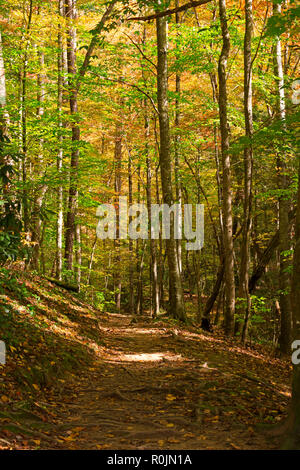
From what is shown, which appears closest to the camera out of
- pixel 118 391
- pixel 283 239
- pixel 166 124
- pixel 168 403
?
pixel 168 403

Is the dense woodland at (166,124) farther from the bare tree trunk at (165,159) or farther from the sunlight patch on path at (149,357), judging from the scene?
the sunlight patch on path at (149,357)

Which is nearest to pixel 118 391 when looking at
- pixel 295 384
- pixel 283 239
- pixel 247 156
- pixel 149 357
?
pixel 149 357

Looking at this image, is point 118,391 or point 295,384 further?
point 118,391

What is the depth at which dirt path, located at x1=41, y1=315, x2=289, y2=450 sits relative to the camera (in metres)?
4.47

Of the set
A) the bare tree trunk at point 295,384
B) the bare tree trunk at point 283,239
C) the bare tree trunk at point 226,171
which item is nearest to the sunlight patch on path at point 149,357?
the bare tree trunk at point 226,171

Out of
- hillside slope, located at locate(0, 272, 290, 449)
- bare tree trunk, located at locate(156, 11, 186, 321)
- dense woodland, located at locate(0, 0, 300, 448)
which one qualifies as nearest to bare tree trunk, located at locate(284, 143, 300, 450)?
dense woodland, located at locate(0, 0, 300, 448)

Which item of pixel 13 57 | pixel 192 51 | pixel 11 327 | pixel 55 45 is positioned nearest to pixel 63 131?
pixel 13 57

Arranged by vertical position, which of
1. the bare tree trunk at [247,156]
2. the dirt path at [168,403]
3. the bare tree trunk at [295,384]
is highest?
the bare tree trunk at [247,156]

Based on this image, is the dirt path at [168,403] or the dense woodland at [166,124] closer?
the dirt path at [168,403]

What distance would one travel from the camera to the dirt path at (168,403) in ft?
14.7

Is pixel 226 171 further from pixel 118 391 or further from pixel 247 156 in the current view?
pixel 118 391

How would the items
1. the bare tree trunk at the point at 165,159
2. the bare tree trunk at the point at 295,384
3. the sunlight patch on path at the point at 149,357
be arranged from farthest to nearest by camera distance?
the bare tree trunk at the point at 165,159, the sunlight patch on path at the point at 149,357, the bare tree trunk at the point at 295,384

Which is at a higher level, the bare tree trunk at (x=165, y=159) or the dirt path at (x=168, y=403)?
the bare tree trunk at (x=165, y=159)

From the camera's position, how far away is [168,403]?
5766 mm
